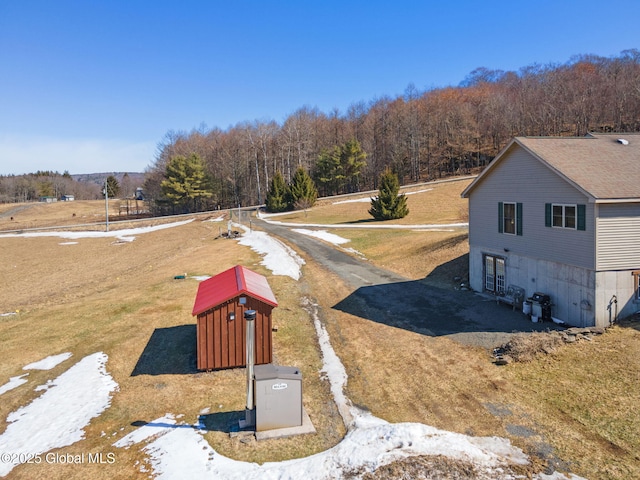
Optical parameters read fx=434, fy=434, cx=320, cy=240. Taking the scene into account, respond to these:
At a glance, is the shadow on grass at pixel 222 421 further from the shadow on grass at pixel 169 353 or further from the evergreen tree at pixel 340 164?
the evergreen tree at pixel 340 164

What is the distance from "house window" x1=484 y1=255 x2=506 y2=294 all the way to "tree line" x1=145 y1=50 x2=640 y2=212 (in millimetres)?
58555

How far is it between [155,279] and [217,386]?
55.1 feet

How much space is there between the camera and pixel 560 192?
17062 millimetres

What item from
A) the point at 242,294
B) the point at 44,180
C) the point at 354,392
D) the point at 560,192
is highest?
the point at 44,180

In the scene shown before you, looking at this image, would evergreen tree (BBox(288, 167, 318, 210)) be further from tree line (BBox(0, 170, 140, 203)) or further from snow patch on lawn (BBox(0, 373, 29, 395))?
tree line (BBox(0, 170, 140, 203))

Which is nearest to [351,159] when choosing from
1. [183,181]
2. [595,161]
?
[183,181]

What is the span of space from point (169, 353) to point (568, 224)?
15.7m

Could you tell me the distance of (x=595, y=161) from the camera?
17891 millimetres

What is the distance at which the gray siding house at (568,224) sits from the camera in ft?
51.5

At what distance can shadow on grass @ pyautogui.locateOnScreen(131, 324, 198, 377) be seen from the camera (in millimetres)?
13914

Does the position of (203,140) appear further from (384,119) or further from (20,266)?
(20,266)

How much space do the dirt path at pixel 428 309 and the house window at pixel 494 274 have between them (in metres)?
0.79

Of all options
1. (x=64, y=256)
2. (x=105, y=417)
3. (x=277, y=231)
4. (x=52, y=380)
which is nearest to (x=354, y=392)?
(x=105, y=417)

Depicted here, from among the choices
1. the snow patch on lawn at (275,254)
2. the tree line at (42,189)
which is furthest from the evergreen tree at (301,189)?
the tree line at (42,189)
